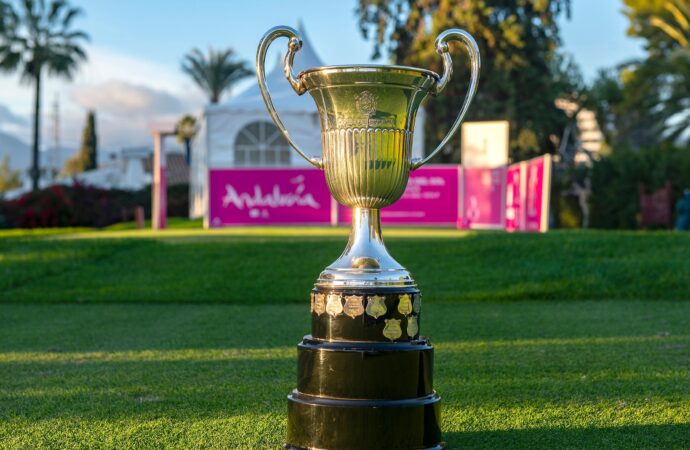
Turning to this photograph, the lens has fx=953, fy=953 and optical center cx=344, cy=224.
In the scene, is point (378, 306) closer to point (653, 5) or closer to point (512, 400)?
point (512, 400)

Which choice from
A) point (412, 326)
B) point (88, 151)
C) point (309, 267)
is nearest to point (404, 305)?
point (412, 326)

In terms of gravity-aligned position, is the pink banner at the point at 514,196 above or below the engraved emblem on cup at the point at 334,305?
above

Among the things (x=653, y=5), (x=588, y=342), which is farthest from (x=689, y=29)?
(x=588, y=342)

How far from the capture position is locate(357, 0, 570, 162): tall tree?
125 feet

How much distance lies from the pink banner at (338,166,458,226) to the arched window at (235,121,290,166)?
1082 centimetres

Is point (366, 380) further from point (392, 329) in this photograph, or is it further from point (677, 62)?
point (677, 62)

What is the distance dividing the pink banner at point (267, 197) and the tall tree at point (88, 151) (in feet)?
300

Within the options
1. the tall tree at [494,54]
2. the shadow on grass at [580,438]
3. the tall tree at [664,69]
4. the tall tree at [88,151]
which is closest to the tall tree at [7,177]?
the tall tree at [88,151]

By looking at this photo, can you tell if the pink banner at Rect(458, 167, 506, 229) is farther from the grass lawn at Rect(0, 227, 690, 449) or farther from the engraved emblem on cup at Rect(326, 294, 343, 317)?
the engraved emblem on cup at Rect(326, 294, 343, 317)

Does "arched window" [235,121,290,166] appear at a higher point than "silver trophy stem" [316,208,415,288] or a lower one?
higher

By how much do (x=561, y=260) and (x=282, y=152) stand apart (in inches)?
799

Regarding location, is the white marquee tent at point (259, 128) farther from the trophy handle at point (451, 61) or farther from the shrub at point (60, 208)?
the trophy handle at point (451, 61)

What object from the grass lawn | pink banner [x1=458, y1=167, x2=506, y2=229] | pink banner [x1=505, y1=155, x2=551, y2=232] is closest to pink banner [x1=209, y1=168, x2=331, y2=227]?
pink banner [x1=458, y1=167, x2=506, y2=229]

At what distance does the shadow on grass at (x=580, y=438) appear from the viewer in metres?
3.53
